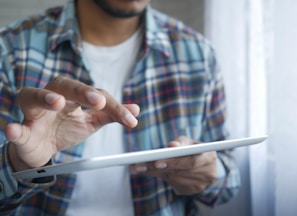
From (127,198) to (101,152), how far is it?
0.39ft

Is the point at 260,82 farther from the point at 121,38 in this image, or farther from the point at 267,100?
the point at 121,38

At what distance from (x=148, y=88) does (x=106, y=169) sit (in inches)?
8.5

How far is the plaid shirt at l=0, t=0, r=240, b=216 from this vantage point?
734mm

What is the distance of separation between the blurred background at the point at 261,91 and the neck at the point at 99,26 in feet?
1.02

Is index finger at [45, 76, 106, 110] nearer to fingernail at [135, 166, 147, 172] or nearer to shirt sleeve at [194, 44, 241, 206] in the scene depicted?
fingernail at [135, 166, 147, 172]

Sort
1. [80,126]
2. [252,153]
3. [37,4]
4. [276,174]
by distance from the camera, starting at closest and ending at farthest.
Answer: [80,126] → [276,174] → [252,153] → [37,4]

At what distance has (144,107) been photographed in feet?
2.58

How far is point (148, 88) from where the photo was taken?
0.79m

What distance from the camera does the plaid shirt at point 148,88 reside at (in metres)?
0.73

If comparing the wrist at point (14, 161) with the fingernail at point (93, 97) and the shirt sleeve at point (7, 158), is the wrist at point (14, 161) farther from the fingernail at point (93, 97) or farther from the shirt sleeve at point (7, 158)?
the fingernail at point (93, 97)

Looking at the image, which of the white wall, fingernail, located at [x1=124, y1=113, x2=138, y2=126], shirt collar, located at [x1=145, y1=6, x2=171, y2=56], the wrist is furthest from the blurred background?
the wrist

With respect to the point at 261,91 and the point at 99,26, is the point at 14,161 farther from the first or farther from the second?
the point at 261,91

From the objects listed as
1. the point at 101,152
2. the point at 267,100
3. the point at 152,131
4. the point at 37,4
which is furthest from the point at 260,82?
the point at 37,4

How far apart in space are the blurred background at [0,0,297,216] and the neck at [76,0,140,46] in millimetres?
310
